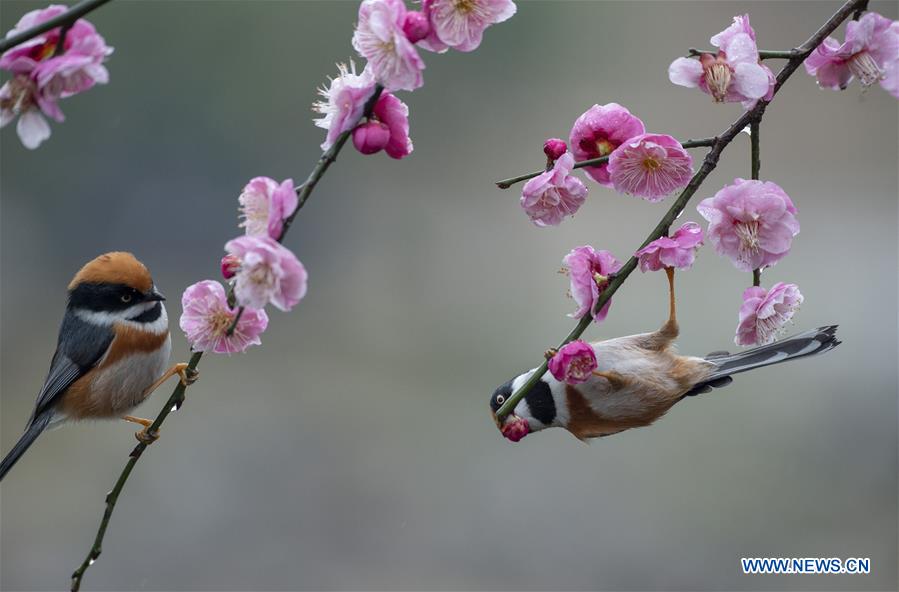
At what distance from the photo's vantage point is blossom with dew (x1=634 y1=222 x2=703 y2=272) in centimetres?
123

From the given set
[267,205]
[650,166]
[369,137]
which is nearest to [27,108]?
[267,205]

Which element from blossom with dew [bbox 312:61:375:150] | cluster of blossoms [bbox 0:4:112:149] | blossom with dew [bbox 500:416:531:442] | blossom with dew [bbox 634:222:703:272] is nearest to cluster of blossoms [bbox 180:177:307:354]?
blossom with dew [bbox 312:61:375:150]

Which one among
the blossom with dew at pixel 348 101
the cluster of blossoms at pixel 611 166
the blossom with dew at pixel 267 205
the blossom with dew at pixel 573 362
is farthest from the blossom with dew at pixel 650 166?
the blossom with dew at pixel 267 205

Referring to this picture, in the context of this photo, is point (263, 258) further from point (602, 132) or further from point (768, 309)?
point (768, 309)

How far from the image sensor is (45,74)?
100 centimetres

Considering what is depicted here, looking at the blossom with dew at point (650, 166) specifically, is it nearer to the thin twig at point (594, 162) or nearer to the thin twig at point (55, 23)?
the thin twig at point (594, 162)

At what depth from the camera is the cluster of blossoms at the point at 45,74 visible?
3.31 ft

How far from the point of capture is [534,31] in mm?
6438

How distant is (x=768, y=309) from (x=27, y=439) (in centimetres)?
181

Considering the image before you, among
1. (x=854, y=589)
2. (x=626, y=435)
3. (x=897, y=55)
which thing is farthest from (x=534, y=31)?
(x=897, y=55)

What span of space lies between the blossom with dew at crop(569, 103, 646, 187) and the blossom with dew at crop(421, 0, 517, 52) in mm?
256

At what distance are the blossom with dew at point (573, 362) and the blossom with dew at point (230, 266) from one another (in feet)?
1.36

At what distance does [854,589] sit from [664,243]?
379 centimetres

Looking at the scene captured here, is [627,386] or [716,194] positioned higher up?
[716,194]
